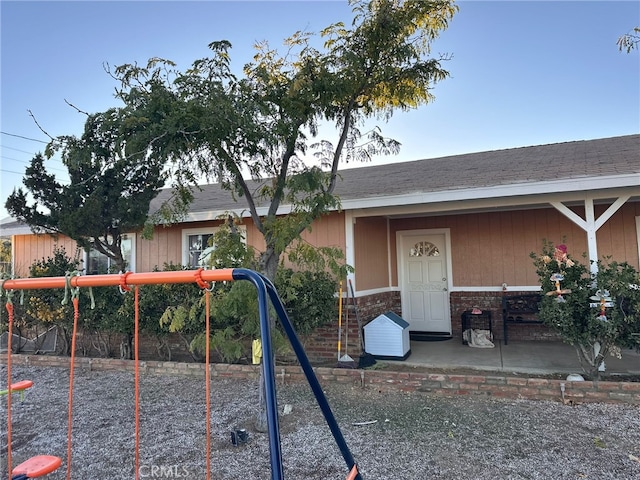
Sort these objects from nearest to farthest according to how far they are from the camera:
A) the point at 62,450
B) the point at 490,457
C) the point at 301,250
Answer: the point at 490,457 < the point at 62,450 < the point at 301,250

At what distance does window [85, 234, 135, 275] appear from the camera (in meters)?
8.88

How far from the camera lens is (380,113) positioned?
5203mm

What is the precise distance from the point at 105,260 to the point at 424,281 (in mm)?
7106

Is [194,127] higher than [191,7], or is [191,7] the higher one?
[191,7]

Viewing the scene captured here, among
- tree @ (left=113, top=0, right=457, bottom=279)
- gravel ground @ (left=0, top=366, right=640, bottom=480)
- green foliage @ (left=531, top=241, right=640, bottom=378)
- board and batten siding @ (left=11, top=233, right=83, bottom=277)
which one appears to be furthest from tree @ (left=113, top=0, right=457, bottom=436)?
board and batten siding @ (left=11, top=233, right=83, bottom=277)

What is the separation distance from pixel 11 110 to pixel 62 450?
674 centimetres

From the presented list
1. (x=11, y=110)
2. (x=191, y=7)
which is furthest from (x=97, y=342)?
(x=191, y=7)

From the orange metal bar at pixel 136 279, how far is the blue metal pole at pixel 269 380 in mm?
116

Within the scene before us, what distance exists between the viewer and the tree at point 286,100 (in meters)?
3.92


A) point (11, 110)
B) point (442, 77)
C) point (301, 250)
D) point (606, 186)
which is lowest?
point (301, 250)

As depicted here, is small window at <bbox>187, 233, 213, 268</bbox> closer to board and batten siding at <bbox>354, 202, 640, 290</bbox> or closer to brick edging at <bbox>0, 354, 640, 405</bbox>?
brick edging at <bbox>0, 354, 640, 405</bbox>

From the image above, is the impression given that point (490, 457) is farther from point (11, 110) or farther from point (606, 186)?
point (11, 110)

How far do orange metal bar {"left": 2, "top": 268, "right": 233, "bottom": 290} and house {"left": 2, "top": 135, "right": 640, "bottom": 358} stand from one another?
3.46 metres

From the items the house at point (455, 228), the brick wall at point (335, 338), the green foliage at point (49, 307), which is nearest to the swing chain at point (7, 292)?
the house at point (455, 228)
